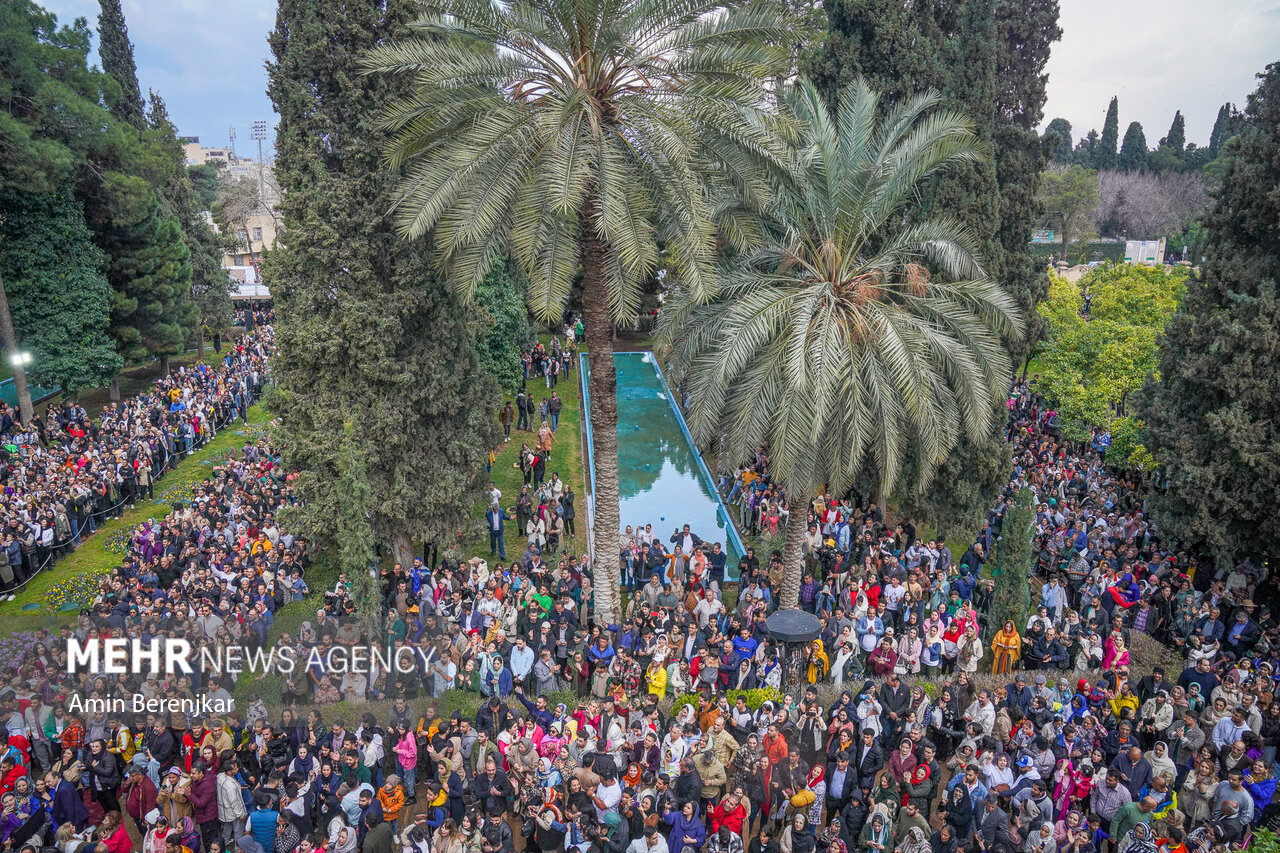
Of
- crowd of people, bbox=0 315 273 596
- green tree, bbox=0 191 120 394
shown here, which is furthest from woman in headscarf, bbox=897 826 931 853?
green tree, bbox=0 191 120 394

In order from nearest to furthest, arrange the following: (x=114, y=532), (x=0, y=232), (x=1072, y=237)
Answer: (x=114, y=532), (x=0, y=232), (x=1072, y=237)

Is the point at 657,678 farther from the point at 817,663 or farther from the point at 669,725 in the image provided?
the point at 817,663

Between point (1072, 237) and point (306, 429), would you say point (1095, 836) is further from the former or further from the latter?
point (1072, 237)

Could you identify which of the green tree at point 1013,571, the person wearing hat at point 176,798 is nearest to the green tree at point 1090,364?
the green tree at point 1013,571

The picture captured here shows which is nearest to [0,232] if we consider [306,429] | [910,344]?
[306,429]

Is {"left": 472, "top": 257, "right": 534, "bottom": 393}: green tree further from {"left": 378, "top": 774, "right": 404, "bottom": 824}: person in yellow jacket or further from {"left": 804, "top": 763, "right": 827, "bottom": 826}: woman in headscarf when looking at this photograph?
{"left": 804, "top": 763, "right": 827, "bottom": 826}: woman in headscarf

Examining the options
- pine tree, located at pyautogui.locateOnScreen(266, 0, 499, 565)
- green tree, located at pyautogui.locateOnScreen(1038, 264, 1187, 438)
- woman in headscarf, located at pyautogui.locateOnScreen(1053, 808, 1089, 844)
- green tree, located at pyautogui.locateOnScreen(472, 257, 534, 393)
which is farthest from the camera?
green tree, located at pyautogui.locateOnScreen(472, 257, 534, 393)

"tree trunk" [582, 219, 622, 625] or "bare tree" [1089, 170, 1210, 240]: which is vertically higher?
"bare tree" [1089, 170, 1210, 240]

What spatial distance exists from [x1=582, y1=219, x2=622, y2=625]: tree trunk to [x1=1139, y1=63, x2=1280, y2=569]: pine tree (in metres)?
12.2

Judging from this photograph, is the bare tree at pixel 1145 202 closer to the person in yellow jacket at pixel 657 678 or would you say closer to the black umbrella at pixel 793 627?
the black umbrella at pixel 793 627

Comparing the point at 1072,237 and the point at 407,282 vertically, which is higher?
the point at 1072,237

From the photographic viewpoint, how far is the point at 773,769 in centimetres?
1077

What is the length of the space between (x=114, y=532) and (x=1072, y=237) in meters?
71.2

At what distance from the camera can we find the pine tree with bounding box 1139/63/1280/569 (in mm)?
16844
